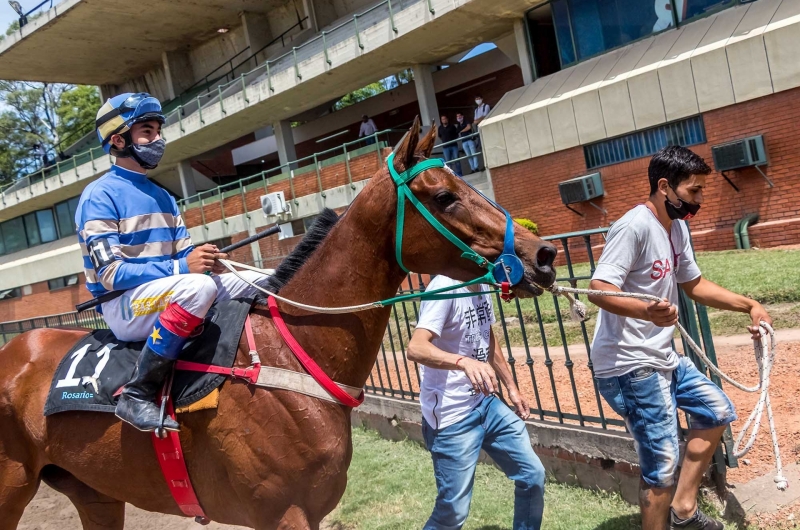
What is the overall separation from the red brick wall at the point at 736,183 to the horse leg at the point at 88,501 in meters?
14.1

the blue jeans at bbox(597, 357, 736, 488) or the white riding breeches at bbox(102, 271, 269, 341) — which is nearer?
the white riding breeches at bbox(102, 271, 269, 341)

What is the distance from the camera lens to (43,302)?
117ft

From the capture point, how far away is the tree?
46906mm

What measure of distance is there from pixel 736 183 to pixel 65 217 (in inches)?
1342

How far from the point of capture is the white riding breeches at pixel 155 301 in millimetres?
2873

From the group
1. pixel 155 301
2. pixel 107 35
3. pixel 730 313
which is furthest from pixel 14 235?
pixel 155 301

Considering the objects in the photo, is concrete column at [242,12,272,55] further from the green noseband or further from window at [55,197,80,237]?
the green noseband

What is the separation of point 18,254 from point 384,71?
27.8 meters

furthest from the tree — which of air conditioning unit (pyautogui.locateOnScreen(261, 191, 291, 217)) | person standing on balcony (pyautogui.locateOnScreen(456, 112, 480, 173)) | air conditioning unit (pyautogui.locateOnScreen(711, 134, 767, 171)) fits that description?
air conditioning unit (pyautogui.locateOnScreen(711, 134, 767, 171))

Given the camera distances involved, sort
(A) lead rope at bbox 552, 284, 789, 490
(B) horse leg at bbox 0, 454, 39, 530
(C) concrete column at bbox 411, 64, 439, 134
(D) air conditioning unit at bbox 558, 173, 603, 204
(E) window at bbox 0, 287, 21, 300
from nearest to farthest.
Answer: (A) lead rope at bbox 552, 284, 789, 490
(B) horse leg at bbox 0, 454, 39, 530
(D) air conditioning unit at bbox 558, 173, 603, 204
(C) concrete column at bbox 411, 64, 439, 134
(E) window at bbox 0, 287, 21, 300

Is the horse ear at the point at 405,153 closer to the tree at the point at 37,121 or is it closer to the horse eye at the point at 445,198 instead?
the horse eye at the point at 445,198

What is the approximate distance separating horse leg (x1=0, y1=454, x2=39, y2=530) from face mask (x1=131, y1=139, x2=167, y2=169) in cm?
178

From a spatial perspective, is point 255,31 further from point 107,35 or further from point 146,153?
point 146,153

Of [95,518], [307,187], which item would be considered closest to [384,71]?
[307,187]
